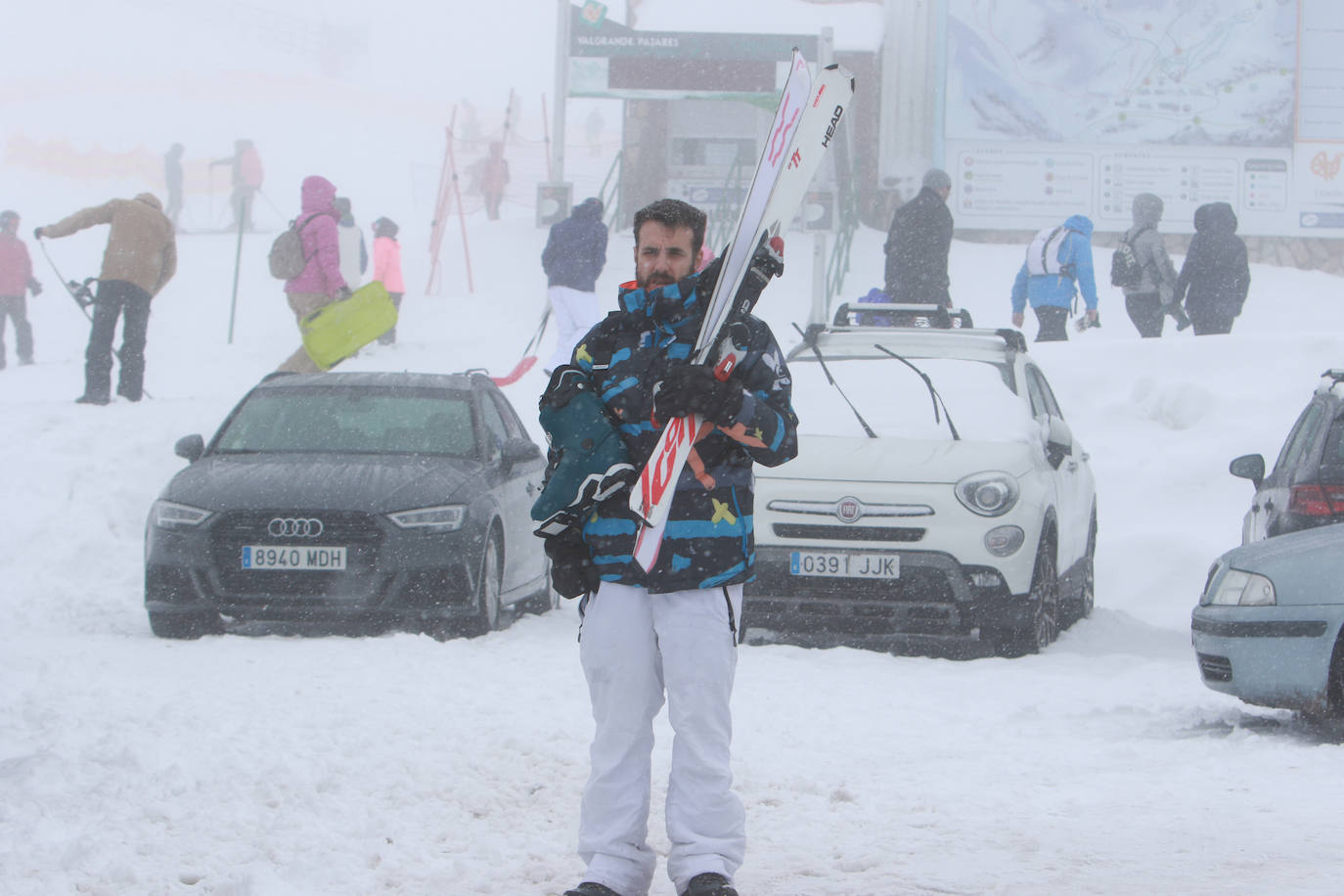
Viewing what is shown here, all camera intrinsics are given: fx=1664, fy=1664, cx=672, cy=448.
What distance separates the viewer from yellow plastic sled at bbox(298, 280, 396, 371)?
12773 mm

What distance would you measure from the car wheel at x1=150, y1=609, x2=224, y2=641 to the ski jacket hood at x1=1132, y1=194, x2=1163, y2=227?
9.38m

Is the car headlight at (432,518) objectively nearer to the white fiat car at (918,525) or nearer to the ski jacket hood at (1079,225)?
the white fiat car at (918,525)

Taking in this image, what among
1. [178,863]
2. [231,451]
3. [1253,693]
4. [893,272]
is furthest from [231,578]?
[893,272]

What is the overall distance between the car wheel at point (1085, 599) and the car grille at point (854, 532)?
64.8 inches

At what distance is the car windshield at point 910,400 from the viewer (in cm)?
817

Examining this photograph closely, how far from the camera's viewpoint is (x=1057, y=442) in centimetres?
811

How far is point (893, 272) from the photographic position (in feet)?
45.6

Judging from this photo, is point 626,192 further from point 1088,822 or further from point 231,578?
point 1088,822

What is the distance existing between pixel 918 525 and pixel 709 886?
4.31 meters

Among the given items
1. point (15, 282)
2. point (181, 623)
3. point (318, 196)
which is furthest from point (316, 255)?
point (15, 282)

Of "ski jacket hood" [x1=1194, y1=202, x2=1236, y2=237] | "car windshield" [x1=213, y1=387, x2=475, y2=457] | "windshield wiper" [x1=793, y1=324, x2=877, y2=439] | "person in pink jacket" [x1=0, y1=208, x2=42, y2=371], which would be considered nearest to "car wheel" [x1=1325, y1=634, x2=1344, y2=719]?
"windshield wiper" [x1=793, y1=324, x2=877, y2=439]

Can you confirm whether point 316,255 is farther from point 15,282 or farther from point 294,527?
point 15,282

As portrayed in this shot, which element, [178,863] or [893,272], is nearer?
[178,863]

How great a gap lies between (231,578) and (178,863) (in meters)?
3.93
